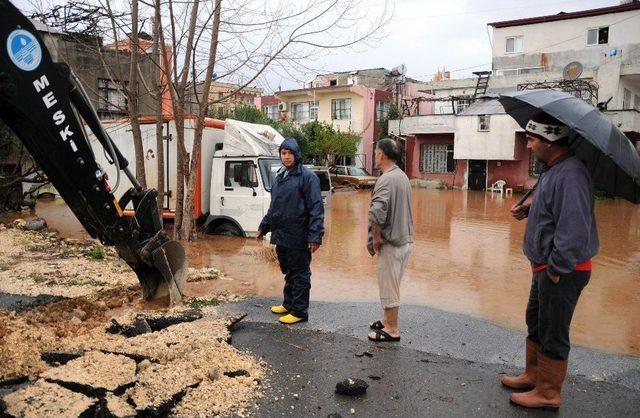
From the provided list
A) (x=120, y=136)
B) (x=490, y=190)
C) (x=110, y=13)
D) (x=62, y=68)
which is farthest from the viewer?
(x=490, y=190)

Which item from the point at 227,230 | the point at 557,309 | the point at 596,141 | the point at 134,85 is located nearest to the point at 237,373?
the point at 557,309

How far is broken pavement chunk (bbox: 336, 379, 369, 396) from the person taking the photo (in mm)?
3816

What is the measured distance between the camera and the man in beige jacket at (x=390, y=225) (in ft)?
15.8

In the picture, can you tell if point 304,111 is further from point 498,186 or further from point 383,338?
point 383,338

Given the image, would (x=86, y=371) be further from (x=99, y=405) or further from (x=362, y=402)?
(x=362, y=402)

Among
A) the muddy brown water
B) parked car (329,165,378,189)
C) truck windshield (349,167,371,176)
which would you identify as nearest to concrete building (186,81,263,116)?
the muddy brown water

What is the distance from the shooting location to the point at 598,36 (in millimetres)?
35094

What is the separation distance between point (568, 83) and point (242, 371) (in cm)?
2816

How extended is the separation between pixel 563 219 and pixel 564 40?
38127mm

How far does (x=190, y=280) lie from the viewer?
24.9ft

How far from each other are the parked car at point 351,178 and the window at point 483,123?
22.4 ft

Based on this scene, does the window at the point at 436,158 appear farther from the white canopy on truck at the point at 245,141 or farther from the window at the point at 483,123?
the white canopy on truck at the point at 245,141

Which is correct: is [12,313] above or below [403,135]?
below

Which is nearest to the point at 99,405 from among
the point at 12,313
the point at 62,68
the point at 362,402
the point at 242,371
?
the point at 242,371
